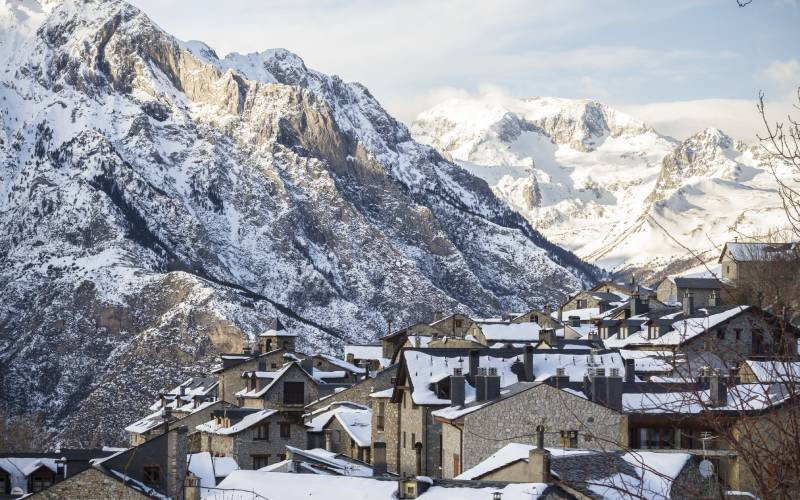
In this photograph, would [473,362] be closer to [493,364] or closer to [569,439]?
[493,364]

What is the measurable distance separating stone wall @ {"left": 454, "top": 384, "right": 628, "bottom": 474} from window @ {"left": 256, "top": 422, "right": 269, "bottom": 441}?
29.4 meters

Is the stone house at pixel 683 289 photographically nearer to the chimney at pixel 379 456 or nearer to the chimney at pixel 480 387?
the chimney at pixel 379 456

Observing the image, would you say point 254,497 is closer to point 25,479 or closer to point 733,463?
point 733,463

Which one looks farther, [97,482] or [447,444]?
[447,444]

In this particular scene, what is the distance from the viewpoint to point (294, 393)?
3797 inches

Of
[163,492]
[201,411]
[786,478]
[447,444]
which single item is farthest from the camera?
[201,411]

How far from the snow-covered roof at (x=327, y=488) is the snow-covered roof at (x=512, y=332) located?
221 feet

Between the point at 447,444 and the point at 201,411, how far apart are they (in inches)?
1903

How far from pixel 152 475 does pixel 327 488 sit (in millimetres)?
12536

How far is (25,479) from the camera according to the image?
219ft

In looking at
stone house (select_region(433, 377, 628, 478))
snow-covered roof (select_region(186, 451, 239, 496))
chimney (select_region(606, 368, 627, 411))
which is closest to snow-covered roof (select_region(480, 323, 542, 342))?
snow-covered roof (select_region(186, 451, 239, 496))

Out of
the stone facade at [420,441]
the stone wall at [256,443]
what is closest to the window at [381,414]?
the stone facade at [420,441]

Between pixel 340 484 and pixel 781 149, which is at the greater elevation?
pixel 781 149

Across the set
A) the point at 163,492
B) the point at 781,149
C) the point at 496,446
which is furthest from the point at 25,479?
the point at 781,149
